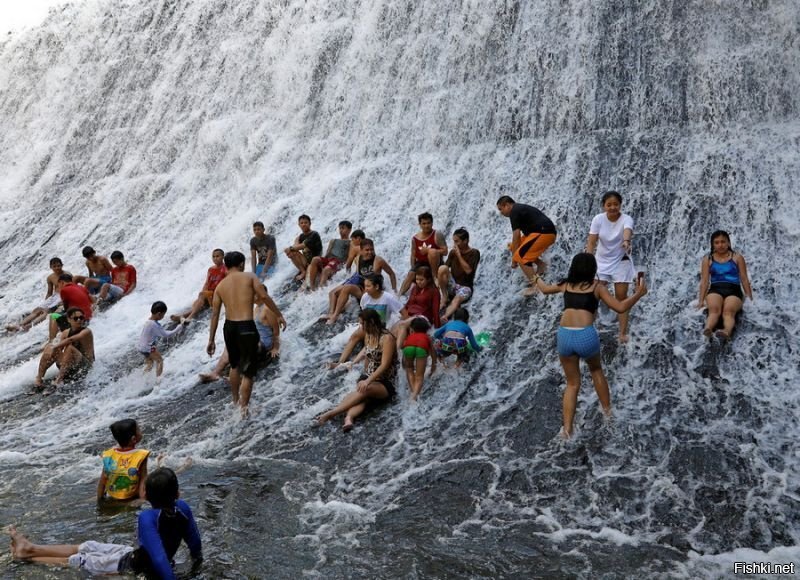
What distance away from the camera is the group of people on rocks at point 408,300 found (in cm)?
681

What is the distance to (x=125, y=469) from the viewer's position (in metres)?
6.00

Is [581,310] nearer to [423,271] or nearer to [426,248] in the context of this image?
[423,271]

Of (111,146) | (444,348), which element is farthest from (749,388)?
(111,146)

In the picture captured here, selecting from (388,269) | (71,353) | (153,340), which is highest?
(388,269)

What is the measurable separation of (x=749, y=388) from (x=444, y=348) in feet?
9.85

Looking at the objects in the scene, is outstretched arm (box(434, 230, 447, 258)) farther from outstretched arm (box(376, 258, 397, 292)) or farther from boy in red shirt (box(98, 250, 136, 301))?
boy in red shirt (box(98, 250, 136, 301))

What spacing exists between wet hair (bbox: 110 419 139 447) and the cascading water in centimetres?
59

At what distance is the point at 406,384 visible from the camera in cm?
827

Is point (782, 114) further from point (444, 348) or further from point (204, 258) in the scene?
point (204, 258)

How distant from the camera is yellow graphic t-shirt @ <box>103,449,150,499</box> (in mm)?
5996

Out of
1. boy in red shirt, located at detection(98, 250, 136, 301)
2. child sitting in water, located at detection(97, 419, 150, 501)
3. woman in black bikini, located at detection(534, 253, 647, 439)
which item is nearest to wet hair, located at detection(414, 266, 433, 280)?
woman in black bikini, located at detection(534, 253, 647, 439)

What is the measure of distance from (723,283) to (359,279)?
439 cm

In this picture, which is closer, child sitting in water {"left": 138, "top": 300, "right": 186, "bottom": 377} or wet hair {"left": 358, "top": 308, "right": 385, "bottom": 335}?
wet hair {"left": 358, "top": 308, "right": 385, "bottom": 335}

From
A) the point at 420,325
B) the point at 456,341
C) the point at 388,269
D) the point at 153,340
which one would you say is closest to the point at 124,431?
the point at 420,325
